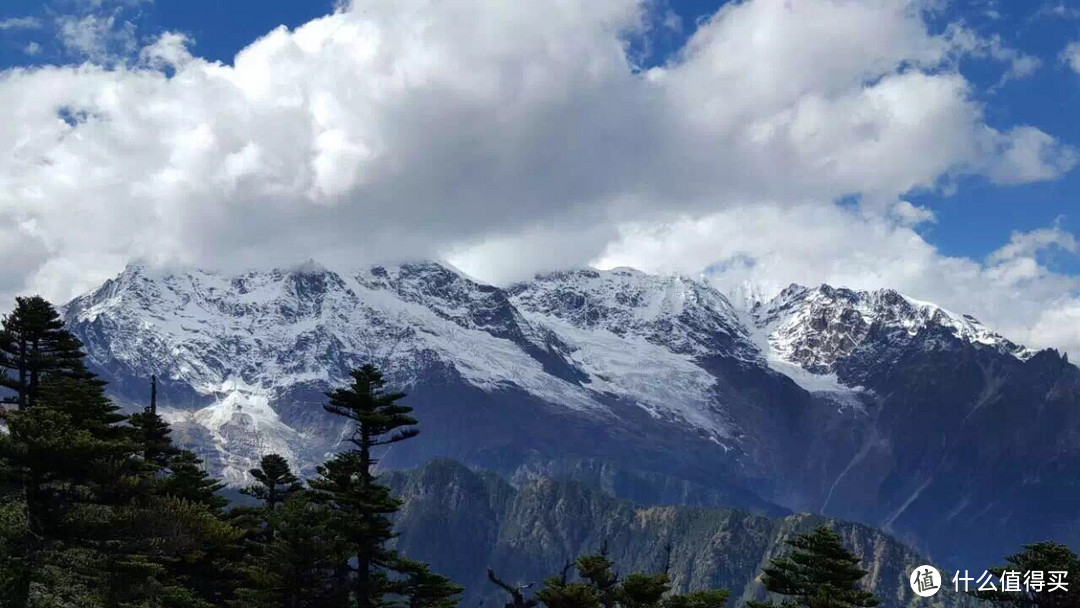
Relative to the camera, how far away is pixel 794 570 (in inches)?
3127

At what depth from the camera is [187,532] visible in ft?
207

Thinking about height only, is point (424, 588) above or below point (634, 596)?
below

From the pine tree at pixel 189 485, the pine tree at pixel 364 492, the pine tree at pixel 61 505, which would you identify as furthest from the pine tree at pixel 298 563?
the pine tree at pixel 61 505

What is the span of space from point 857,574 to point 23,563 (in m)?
47.8

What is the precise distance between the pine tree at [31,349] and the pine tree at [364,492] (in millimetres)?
20733

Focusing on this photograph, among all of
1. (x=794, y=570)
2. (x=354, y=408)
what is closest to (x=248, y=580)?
(x=354, y=408)

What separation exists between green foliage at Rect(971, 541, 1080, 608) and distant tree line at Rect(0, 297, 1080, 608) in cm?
16

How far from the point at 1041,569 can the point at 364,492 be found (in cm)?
3956

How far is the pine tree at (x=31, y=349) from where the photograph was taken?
80.5m

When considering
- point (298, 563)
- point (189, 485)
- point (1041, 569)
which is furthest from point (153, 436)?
point (1041, 569)

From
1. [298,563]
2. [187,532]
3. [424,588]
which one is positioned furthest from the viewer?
[424,588]

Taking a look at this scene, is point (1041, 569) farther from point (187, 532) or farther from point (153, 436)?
point (153, 436)

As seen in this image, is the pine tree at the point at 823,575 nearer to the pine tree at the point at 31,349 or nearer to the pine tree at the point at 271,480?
the pine tree at the point at 271,480

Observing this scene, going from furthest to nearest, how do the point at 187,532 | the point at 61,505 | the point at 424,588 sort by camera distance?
1. the point at 424,588
2. the point at 187,532
3. the point at 61,505
